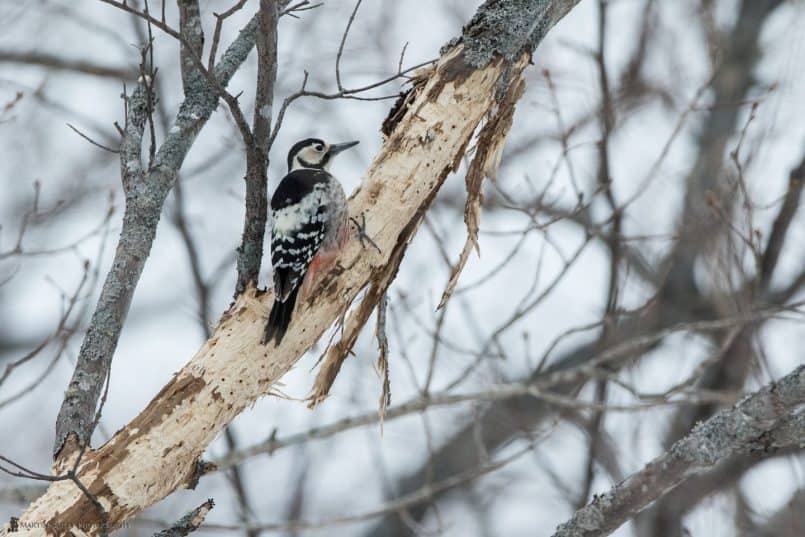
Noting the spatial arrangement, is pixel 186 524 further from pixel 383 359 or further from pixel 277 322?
pixel 383 359

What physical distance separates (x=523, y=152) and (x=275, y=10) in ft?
18.4

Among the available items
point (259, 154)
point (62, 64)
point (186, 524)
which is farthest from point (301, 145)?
point (62, 64)

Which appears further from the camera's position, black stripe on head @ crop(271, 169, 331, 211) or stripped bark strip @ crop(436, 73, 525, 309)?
black stripe on head @ crop(271, 169, 331, 211)

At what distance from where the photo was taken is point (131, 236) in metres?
3.94

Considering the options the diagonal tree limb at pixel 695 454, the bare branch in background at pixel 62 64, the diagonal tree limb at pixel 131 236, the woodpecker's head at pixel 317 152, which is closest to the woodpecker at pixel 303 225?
the woodpecker's head at pixel 317 152

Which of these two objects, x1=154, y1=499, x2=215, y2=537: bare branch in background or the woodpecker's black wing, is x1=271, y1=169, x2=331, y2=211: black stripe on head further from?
x1=154, y1=499, x2=215, y2=537: bare branch in background

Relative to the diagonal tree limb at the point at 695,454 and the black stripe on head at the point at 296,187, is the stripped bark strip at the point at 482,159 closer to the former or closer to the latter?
the black stripe on head at the point at 296,187

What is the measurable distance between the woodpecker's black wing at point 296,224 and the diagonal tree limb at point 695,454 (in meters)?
1.33

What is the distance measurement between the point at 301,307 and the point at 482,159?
1.20 metres

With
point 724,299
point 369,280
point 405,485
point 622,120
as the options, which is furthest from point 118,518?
point 405,485

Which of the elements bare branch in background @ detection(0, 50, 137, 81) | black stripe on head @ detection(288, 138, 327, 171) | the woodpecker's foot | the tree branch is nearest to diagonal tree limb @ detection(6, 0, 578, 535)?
the woodpecker's foot

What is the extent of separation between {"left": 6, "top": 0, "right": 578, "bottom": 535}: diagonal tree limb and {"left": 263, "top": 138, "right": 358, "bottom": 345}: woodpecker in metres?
0.07

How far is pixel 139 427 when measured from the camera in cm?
337

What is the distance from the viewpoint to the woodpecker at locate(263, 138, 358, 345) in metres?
3.67
